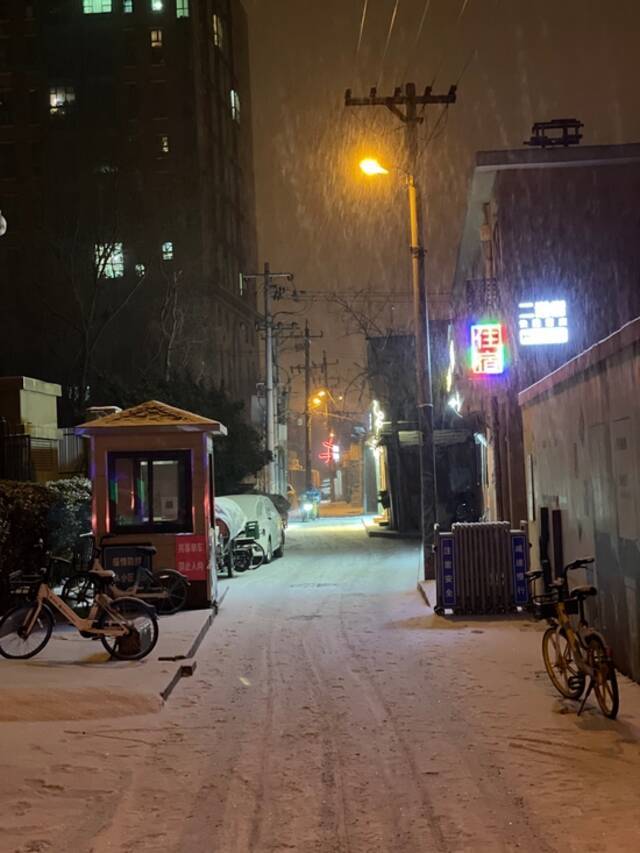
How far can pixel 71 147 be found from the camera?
55.7 meters

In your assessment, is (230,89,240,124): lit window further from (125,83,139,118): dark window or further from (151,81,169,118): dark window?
(125,83,139,118): dark window

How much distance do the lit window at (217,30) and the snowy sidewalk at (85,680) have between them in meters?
59.3

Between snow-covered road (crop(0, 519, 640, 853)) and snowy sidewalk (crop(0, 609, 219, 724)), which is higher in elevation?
snowy sidewalk (crop(0, 609, 219, 724))

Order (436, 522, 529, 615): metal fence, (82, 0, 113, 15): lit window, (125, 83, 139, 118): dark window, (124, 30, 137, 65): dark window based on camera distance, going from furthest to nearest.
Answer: (82, 0, 113, 15): lit window < (124, 30, 137, 65): dark window < (125, 83, 139, 118): dark window < (436, 522, 529, 615): metal fence

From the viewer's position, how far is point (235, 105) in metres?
65.8

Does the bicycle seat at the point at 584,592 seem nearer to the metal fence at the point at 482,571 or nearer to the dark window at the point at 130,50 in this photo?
the metal fence at the point at 482,571

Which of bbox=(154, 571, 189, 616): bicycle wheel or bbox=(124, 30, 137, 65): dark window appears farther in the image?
bbox=(124, 30, 137, 65): dark window

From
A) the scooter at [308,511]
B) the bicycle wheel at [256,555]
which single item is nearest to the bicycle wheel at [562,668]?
the bicycle wheel at [256,555]

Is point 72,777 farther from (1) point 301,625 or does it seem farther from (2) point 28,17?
(2) point 28,17

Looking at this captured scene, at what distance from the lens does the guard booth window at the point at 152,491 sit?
13367 millimetres

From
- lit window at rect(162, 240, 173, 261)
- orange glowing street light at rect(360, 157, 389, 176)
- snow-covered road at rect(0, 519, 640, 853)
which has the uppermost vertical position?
lit window at rect(162, 240, 173, 261)

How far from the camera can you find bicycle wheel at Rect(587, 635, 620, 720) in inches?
256

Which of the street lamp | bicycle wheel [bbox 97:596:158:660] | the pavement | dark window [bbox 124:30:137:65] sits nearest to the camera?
the pavement

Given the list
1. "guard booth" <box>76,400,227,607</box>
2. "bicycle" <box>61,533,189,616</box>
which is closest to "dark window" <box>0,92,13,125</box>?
"guard booth" <box>76,400,227,607</box>
